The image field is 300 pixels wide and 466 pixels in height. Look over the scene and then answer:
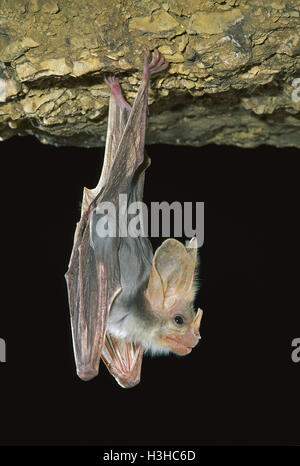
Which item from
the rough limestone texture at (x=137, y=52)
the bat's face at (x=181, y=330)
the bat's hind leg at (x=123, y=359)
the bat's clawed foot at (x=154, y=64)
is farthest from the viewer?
the bat's hind leg at (x=123, y=359)

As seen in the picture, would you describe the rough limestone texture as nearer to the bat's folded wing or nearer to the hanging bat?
the hanging bat

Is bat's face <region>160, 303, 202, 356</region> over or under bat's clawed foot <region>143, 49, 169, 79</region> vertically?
under

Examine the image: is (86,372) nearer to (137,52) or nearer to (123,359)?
(123,359)

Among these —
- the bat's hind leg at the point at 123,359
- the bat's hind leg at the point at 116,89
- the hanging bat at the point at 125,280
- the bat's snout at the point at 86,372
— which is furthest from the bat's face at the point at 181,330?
the bat's hind leg at the point at 116,89

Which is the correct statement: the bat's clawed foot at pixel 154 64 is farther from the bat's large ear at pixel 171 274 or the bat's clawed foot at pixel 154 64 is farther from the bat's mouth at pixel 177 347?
the bat's mouth at pixel 177 347

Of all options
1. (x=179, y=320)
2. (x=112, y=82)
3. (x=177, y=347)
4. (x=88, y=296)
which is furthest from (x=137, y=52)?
(x=177, y=347)

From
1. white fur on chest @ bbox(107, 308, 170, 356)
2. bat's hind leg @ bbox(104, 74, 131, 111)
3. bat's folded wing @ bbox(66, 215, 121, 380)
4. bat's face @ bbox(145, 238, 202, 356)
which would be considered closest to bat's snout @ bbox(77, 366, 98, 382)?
bat's folded wing @ bbox(66, 215, 121, 380)

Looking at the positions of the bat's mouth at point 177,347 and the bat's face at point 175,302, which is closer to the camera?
the bat's face at point 175,302
